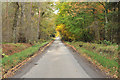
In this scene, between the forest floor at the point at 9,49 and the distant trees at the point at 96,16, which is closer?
the forest floor at the point at 9,49

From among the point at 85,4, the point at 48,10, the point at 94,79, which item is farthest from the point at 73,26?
the point at 48,10

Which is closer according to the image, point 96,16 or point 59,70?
point 59,70

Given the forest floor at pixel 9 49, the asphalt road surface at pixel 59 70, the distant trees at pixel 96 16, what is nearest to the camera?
the asphalt road surface at pixel 59 70

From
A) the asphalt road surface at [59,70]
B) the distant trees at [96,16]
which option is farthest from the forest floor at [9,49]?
the distant trees at [96,16]

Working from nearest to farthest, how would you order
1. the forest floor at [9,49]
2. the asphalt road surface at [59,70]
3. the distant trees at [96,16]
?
the asphalt road surface at [59,70] < the forest floor at [9,49] < the distant trees at [96,16]

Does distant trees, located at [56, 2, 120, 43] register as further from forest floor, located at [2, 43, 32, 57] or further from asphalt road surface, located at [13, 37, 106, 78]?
forest floor, located at [2, 43, 32, 57]

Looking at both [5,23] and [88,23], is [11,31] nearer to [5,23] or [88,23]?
[5,23]

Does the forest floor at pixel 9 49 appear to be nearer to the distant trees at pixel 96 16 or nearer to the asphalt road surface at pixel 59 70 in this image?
the asphalt road surface at pixel 59 70

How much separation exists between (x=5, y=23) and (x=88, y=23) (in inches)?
498

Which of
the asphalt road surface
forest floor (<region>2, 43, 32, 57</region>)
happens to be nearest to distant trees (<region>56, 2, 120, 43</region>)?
the asphalt road surface

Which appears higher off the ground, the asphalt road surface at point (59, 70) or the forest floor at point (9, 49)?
the forest floor at point (9, 49)

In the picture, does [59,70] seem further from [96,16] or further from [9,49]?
[96,16]

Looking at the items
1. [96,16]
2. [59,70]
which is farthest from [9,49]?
[96,16]

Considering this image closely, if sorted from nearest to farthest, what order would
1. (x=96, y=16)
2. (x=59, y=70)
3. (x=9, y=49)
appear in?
(x=59, y=70), (x=9, y=49), (x=96, y=16)
